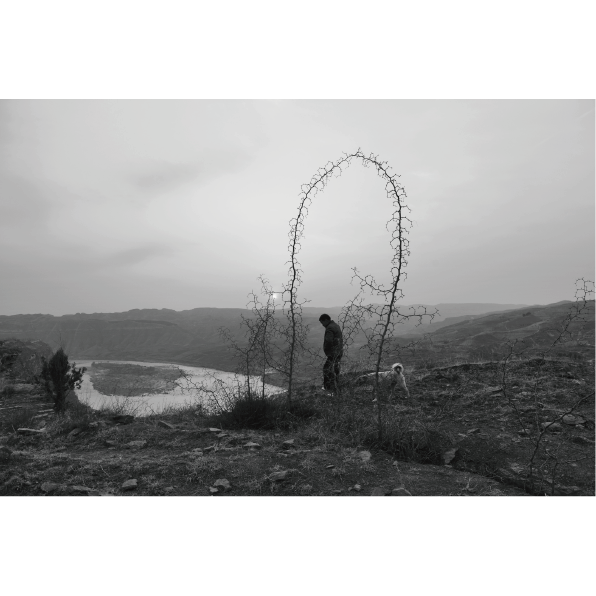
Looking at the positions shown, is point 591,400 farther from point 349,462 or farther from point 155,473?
point 155,473

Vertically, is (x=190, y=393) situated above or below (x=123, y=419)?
above

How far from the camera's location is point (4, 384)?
10891 millimetres

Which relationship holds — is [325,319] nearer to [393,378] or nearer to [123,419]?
[393,378]

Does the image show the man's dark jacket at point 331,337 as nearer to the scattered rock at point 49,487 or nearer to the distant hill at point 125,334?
the scattered rock at point 49,487

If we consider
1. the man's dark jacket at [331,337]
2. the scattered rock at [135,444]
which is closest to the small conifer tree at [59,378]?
the scattered rock at [135,444]

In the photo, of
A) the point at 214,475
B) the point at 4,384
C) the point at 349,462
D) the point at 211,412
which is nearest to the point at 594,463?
the point at 349,462

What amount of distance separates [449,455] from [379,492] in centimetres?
160

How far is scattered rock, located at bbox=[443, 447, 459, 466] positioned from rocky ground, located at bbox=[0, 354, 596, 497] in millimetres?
15

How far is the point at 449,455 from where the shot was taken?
14.1 feet

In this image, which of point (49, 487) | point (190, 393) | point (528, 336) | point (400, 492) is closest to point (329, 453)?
point (400, 492)

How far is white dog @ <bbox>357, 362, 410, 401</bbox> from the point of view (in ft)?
23.9

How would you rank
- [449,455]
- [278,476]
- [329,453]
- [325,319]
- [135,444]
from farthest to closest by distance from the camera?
1. [325,319]
2. [135,444]
3. [449,455]
4. [329,453]
5. [278,476]

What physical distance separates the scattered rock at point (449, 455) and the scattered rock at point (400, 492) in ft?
4.38

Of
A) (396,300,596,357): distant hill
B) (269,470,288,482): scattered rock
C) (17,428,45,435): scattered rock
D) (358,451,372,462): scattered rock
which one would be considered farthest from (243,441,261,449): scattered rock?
(396,300,596,357): distant hill
